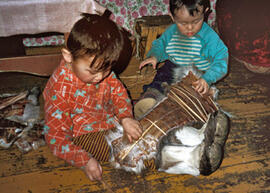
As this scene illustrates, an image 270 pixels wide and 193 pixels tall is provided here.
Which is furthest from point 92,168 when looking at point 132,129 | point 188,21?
point 188,21

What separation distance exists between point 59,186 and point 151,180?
19.3 inches

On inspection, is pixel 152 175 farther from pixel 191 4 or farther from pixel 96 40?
pixel 191 4

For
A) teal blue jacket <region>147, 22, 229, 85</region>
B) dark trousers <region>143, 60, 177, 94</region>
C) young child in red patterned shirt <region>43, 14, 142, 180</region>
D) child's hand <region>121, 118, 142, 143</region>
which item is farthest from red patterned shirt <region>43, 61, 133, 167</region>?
teal blue jacket <region>147, 22, 229, 85</region>

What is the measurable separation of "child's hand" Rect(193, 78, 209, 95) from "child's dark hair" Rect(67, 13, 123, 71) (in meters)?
0.51

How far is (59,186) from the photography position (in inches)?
48.6

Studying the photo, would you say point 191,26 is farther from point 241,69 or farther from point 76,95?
point 241,69

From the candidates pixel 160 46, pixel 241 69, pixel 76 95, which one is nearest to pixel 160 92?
pixel 160 46

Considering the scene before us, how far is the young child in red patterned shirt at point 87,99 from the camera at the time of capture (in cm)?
99

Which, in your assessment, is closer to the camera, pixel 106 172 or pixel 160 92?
pixel 106 172

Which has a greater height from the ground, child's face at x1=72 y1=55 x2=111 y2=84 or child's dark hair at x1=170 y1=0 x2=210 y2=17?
child's dark hair at x1=170 y1=0 x2=210 y2=17

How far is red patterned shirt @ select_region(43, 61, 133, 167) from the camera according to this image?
3.68ft

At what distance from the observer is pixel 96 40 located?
0.96 metres

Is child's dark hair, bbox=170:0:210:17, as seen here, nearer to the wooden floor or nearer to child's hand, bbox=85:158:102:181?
the wooden floor

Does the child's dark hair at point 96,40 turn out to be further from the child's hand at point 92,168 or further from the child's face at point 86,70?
the child's hand at point 92,168
